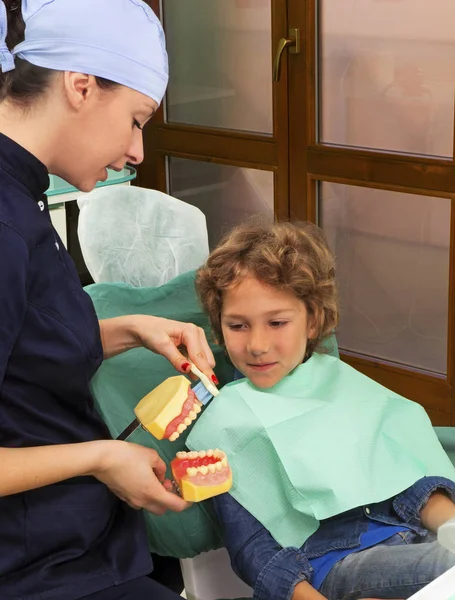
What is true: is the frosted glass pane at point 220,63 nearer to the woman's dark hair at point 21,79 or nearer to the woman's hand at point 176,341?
the woman's hand at point 176,341

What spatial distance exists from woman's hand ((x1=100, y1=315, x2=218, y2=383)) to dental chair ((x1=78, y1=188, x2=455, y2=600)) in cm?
11

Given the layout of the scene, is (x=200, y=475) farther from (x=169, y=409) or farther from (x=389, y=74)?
(x=389, y=74)

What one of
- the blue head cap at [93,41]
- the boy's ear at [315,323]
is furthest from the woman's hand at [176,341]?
the blue head cap at [93,41]

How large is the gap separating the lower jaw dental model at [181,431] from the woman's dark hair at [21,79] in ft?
1.41

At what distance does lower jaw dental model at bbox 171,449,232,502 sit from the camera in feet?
4.45

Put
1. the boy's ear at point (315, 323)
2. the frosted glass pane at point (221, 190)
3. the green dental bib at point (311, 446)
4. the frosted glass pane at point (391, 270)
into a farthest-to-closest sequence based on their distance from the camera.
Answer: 1. the frosted glass pane at point (221, 190)
2. the frosted glass pane at point (391, 270)
3. the boy's ear at point (315, 323)
4. the green dental bib at point (311, 446)

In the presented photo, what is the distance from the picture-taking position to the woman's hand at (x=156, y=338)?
5.01 feet

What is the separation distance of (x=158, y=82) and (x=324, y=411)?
0.67 meters

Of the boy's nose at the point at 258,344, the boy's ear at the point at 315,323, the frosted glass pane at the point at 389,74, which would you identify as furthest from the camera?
the frosted glass pane at the point at 389,74

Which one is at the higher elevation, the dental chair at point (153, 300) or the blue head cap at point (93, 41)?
the blue head cap at point (93, 41)

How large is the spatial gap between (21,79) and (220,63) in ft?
7.96

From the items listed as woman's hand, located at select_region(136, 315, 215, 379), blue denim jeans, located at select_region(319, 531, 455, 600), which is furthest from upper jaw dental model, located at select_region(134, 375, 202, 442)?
blue denim jeans, located at select_region(319, 531, 455, 600)

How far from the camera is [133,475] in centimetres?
128

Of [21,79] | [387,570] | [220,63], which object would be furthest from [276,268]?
[220,63]
